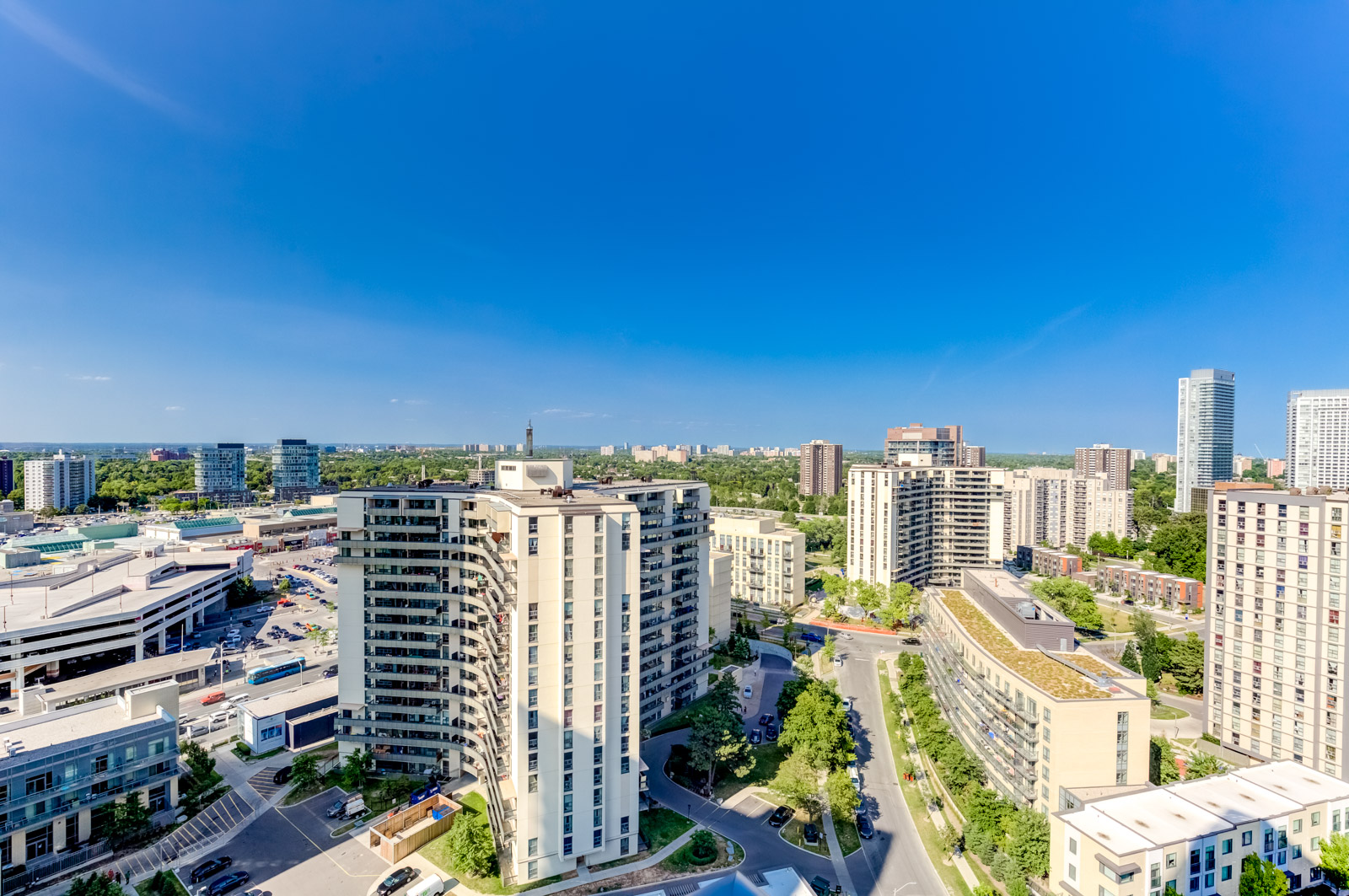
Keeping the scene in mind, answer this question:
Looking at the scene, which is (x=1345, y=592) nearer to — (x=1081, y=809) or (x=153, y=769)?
(x=1081, y=809)

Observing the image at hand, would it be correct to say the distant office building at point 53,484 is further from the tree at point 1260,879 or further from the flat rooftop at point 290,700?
the tree at point 1260,879

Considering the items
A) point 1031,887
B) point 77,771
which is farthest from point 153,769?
point 1031,887

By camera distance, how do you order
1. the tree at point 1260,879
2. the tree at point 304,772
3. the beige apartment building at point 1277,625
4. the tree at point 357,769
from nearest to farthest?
the tree at point 1260,879
the tree at point 357,769
the tree at point 304,772
the beige apartment building at point 1277,625

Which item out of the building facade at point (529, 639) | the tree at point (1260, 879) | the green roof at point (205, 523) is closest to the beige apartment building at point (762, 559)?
the building facade at point (529, 639)

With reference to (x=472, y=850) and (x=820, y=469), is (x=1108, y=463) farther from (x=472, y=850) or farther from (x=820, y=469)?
(x=472, y=850)

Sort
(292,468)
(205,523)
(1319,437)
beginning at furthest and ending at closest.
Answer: (292,468)
(1319,437)
(205,523)

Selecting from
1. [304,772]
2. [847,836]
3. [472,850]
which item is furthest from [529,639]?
[847,836]
